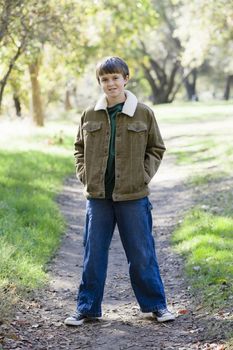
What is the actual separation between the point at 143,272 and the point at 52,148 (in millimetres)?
A: 13897

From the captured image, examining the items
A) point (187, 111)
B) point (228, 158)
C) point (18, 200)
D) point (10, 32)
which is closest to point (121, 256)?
point (18, 200)

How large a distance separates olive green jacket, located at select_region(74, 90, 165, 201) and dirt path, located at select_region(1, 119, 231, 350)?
115cm

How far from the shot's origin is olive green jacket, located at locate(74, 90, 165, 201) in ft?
17.1

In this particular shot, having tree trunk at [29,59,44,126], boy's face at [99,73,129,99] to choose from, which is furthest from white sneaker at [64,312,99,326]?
tree trunk at [29,59,44,126]

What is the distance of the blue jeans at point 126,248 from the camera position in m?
5.31

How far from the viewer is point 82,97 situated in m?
68.6

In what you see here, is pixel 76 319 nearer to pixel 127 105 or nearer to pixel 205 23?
pixel 127 105

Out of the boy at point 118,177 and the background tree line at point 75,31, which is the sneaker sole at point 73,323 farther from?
the background tree line at point 75,31

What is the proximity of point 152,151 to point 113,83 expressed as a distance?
0.67 metres

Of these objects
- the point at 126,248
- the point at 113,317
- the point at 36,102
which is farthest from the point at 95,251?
the point at 36,102

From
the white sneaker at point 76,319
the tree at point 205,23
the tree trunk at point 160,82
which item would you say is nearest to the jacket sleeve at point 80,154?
the white sneaker at point 76,319

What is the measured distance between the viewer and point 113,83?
16.9ft

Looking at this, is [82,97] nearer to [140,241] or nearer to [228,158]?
[228,158]

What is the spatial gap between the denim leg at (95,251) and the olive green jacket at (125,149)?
14 centimetres
